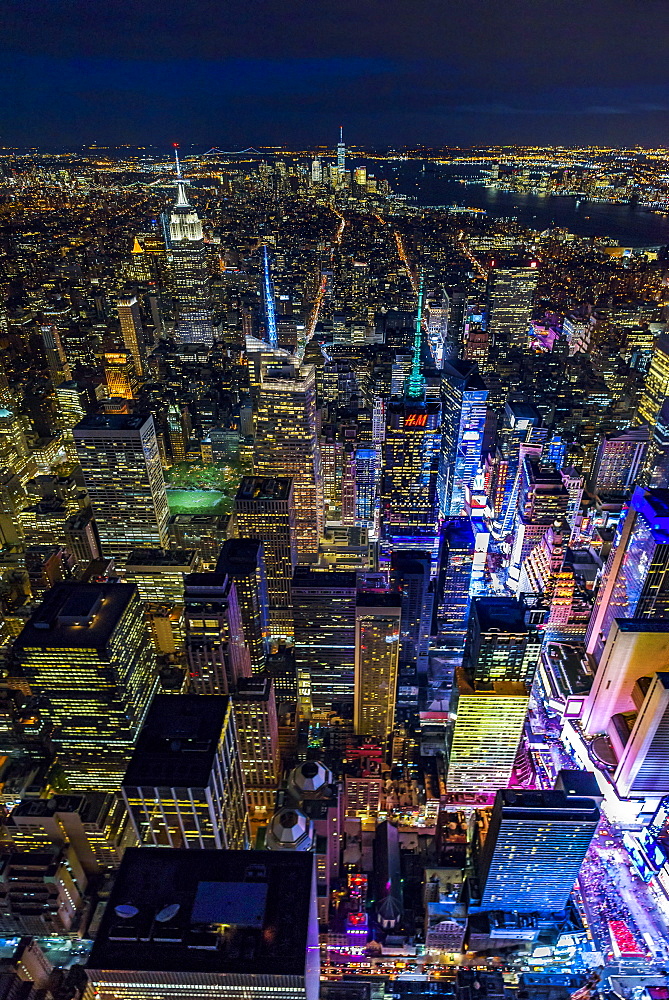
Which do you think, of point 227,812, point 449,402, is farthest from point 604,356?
point 227,812

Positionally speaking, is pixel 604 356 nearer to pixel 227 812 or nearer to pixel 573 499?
pixel 573 499

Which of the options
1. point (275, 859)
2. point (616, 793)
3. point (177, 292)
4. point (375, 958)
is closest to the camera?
point (275, 859)

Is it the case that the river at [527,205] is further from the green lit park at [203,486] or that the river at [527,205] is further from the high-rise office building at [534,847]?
the high-rise office building at [534,847]

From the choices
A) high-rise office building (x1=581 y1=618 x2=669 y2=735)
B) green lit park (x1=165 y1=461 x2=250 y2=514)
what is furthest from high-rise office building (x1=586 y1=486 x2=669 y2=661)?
green lit park (x1=165 y1=461 x2=250 y2=514)

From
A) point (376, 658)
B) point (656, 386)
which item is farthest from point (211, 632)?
point (656, 386)

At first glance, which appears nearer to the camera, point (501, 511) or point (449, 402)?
point (501, 511)

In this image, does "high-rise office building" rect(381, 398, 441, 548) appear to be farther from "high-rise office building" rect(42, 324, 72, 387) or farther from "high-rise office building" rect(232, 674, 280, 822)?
"high-rise office building" rect(42, 324, 72, 387)
